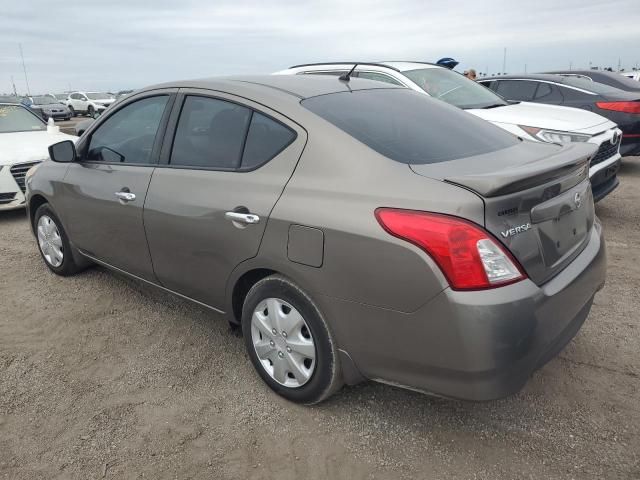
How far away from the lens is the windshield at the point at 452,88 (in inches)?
237

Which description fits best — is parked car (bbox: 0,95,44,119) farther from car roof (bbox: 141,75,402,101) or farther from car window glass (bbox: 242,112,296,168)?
car window glass (bbox: 242,112,296,168)

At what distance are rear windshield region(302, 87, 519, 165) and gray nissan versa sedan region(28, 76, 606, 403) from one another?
13 mm

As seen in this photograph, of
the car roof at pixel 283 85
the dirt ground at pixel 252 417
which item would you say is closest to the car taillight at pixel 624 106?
the dirt ground at pixel 252 417

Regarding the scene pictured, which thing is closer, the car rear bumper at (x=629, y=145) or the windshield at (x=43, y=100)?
the car rear bumper at (x=629, y=145)

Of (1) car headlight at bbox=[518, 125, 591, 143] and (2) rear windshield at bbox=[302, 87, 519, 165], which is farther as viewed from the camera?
(1) car headlight at bbox=[518, 125, 591, 143]

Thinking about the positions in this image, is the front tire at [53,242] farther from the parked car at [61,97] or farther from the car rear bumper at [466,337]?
the parked car at [61,97]

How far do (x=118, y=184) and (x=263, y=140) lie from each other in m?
1.24

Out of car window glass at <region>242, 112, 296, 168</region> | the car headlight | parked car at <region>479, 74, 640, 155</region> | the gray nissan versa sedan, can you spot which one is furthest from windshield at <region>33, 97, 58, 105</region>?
car window glass at <region>242, 112, 296, 168</region>

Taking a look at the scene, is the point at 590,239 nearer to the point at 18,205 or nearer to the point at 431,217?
the point at 431,217

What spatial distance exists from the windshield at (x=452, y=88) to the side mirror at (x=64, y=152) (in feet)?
12.4

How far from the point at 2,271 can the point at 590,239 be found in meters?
4.74

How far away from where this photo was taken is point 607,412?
2.54 meters

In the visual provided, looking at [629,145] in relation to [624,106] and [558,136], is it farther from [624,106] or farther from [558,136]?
[558,136]

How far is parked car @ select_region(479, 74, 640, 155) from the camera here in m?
7.45
